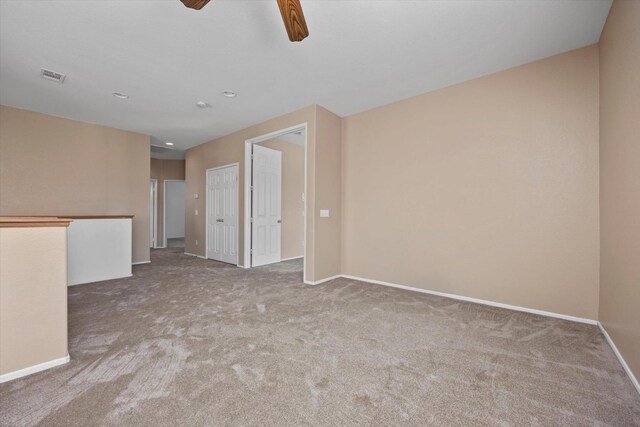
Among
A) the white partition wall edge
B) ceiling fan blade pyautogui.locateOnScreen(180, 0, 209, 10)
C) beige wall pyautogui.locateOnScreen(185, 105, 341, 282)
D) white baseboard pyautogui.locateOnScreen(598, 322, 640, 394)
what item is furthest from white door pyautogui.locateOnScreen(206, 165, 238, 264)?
white baseboard pyautogui.locateOnScreen(598, 322, 640, 394)

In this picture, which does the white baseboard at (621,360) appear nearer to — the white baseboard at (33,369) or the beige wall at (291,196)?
the white baseboard at (33,369)

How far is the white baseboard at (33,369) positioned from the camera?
1.62m

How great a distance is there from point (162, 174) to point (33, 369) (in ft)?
24.6

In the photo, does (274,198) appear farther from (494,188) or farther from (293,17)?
(293,17)

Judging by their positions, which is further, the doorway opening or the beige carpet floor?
the doorway opening

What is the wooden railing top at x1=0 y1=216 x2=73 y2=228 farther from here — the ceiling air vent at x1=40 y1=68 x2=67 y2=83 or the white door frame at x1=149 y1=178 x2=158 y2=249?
the white door frame at x1=149 y1=178 x2=158 y2=249

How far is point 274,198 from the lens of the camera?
18.6ft

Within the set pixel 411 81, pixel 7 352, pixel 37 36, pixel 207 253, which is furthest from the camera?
pixel 207 253

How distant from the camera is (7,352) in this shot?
5.33 feet

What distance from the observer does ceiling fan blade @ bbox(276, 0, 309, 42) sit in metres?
1.61

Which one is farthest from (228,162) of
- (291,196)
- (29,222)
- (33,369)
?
(33,369)

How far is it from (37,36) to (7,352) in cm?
272

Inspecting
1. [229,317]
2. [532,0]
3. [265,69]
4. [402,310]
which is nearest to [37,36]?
[265,69]

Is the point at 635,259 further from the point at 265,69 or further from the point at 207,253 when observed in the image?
the point at 207,253
